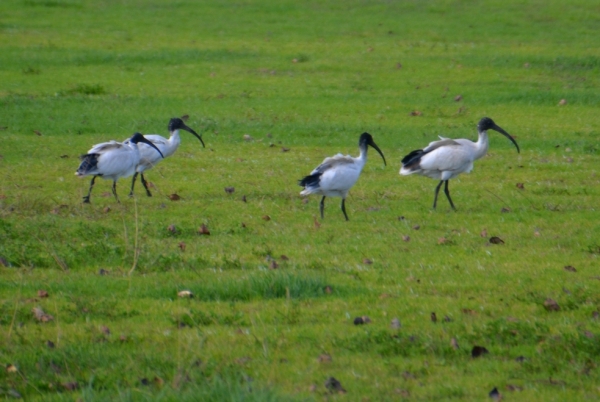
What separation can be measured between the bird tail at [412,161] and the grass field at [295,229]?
1.59 ft

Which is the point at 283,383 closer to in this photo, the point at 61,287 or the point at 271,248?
the point at 61,287

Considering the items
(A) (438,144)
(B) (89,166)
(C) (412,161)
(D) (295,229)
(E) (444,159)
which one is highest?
(A) (438,144)

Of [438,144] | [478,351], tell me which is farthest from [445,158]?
[478,351]

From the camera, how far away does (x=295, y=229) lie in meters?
11.6

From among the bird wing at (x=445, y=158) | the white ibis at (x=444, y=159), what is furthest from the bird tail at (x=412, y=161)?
the bird wing at (x=445, y=158)

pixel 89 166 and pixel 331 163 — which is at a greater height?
pixel 331 163

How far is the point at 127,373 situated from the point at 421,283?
11.4 ft

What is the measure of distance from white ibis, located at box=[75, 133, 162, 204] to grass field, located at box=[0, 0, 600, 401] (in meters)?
0.45

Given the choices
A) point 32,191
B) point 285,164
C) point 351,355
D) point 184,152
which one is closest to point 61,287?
point 351,355

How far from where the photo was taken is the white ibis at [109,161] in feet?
44.8

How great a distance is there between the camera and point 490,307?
306 inches

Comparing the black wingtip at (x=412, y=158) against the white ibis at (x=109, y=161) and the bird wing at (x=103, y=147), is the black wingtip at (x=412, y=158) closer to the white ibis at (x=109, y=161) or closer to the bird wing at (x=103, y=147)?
the white ibis at (x=109, y=161)

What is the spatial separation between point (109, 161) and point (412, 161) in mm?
4695

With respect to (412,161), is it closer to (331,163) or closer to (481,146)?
(481,146)
